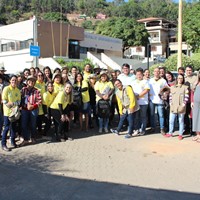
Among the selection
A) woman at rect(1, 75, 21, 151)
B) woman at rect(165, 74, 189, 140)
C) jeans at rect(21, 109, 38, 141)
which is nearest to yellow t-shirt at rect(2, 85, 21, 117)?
woman at rect(1, 75, 21, 151)

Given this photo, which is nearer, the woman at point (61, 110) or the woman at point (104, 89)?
the woman at point (61, 110)

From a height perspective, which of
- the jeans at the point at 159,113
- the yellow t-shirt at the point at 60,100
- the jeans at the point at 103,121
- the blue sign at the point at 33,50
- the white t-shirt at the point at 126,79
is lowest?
the jeans at the point at 103,121

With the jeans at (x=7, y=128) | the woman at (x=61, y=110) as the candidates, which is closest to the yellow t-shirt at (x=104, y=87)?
the woman at (x=61, y=110)

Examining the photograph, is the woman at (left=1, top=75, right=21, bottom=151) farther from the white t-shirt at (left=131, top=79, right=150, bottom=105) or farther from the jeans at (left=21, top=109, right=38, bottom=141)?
the white t-shirt at (left=131, top=79, right=150, bottom=105)

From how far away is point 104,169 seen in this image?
5617 millimetres

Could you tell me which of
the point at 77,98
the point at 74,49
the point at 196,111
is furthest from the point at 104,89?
the point at 74,49

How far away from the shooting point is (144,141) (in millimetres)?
7566

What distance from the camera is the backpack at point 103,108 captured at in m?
8.38

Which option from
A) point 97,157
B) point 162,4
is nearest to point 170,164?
point 97,157

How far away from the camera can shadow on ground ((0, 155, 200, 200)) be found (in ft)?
14.5

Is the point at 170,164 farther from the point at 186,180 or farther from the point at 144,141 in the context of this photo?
the point at 144,141

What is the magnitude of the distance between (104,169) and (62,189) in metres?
1.13

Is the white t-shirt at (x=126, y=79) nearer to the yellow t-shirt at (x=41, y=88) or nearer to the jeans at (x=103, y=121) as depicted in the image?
the jeans at (x=103, y=121)

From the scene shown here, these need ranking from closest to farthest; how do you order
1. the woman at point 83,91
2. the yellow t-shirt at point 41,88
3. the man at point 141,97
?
the yellow t-shirt at point 41,88, the man at point 141,97, the woman at point 83,91
